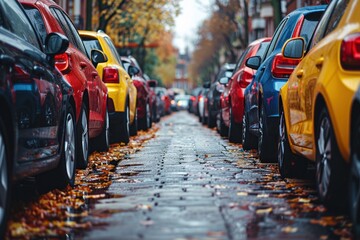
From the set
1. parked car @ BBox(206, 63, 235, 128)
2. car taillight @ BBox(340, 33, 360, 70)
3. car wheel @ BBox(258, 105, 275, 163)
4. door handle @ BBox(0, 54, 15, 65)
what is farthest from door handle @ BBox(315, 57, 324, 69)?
parked car @ BBox(206, 63, 235, 128)

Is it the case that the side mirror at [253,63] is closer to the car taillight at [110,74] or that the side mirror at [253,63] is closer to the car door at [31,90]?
the car taillight at [110,74]

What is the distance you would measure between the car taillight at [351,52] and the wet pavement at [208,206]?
3.42 ft

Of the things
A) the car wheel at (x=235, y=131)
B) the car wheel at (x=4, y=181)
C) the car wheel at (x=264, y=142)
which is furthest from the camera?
the car wheel at (x=235, y=131)

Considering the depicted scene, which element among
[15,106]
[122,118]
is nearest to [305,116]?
[15,106]

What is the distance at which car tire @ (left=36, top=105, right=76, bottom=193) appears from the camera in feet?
27.6

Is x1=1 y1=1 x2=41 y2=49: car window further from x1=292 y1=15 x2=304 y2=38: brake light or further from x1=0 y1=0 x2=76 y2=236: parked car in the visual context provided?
x1=292 y1=15 x2=304 y2=38: brake light

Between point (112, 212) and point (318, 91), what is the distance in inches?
→ 67.3

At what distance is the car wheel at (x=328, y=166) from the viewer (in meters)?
6.55

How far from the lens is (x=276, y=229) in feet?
20.2

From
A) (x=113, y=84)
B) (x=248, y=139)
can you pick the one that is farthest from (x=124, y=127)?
(x=248, y=139)

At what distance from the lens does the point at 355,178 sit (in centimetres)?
575

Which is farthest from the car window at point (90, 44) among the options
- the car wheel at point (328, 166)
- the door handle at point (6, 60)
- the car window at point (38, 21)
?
the door handle at point (6, 60)

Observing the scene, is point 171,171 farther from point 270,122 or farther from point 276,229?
point 276,229

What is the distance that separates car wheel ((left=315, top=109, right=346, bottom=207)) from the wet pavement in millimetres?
132
